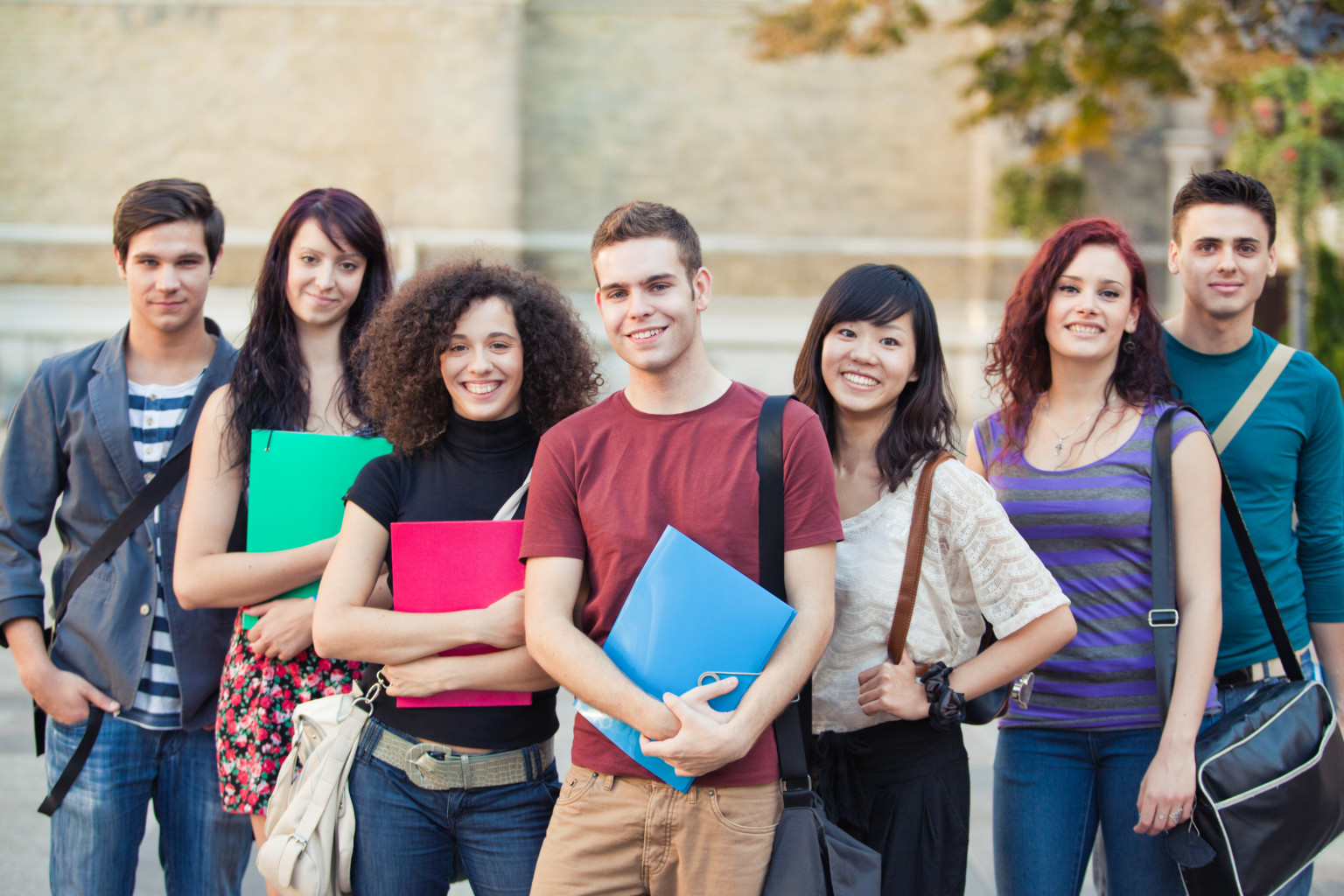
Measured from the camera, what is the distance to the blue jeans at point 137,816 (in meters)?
2.46

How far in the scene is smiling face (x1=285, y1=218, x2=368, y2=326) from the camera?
2.54 metres

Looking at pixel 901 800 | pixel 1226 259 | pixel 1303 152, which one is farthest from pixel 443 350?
pixel 1303 152

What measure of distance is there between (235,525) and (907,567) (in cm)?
159

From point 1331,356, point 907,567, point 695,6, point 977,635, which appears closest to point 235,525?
point 907,567

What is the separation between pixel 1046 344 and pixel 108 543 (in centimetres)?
243

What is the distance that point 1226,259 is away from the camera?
2553 mm

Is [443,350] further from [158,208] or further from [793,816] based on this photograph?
[793,816]

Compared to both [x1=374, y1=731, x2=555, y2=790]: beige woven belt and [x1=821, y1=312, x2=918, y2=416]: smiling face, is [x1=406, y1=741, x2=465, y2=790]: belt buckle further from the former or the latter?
[x1=821, y1=312, x2=918, y2=416]: smiling face

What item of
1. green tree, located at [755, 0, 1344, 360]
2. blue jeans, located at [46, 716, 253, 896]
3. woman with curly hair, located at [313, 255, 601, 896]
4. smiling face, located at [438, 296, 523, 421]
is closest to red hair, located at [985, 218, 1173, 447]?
woman with curly hair, located at [313, 255, 601, 896]

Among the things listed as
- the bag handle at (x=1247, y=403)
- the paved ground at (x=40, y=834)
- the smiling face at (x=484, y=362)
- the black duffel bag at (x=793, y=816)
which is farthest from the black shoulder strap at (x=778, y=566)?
the paved ground at (x=40, y=834)

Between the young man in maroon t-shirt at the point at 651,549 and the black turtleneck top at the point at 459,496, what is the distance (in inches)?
9.1

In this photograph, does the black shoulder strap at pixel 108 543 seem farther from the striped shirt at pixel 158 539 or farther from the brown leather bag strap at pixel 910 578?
the brown leather bag strap at pixel 910 578

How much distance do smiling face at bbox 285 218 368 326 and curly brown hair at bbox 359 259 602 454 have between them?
0.22 m

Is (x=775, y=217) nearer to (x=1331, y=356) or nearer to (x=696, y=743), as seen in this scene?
(x=1331, y=356)
